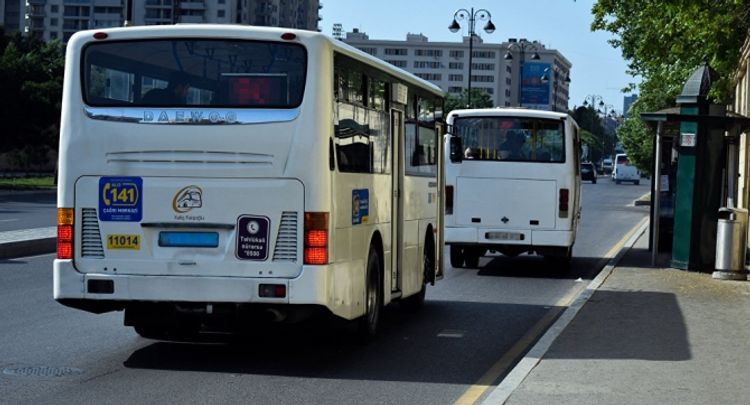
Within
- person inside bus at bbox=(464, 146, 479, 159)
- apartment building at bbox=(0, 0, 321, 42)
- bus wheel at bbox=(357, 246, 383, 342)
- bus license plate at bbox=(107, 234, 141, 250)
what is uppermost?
apartment building at bbox=(0, 0, 321, 42)

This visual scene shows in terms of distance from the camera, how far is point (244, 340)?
12.1 meters

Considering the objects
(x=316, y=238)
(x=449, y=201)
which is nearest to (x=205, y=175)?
(x=316, y=238)

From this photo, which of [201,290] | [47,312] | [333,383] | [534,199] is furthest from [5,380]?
[534,199]

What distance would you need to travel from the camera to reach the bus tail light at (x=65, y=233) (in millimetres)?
10414

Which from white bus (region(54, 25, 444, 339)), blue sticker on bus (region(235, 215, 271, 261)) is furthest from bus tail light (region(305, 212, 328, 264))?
blue sticker on bus (region(235, 215, 271, 261))

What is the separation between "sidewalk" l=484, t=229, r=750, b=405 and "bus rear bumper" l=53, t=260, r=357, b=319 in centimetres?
181

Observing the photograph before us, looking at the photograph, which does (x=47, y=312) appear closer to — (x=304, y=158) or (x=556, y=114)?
(x=304, y=158)

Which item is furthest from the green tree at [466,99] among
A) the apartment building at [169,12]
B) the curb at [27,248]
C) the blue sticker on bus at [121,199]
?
the blue sticker on bus at [121,199]

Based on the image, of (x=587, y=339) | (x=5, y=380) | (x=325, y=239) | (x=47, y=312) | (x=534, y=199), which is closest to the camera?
(x=5, y=380)

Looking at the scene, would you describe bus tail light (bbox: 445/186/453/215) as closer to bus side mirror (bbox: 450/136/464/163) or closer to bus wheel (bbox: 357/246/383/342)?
bus side mirror (bbox: 450/136/464/163)

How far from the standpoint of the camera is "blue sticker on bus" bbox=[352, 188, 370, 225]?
11.1m

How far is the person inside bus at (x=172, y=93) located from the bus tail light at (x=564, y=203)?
1163 centimetres

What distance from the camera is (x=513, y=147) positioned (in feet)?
70.7

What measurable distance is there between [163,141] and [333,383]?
2.41m
